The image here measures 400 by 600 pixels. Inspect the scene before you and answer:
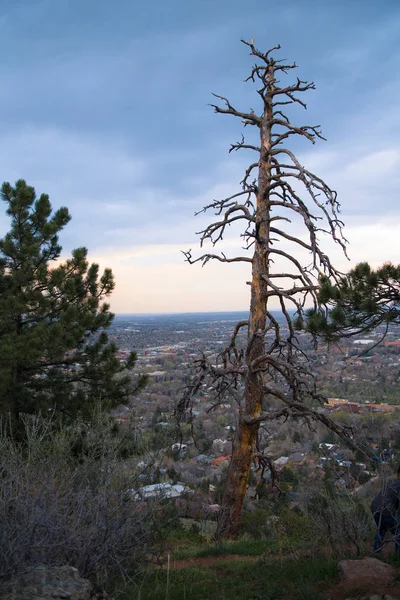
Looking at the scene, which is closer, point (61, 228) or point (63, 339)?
point (63, 339)

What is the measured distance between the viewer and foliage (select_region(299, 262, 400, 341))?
561cm

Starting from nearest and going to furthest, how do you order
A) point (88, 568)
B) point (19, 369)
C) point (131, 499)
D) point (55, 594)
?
point (55, 594) → point (88, 568) → point (131, 499) → point (19, 369)

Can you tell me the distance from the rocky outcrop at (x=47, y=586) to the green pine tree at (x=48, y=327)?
18.1 feet

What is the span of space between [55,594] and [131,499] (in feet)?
6.99

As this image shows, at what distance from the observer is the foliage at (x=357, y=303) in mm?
5609

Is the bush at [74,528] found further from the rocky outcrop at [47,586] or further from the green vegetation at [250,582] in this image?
the green vegetation at [250,582]

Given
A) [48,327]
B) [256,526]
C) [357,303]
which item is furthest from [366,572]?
[48,327]

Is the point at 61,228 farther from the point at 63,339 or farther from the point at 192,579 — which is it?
the point at 192,579

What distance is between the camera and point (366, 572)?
389cm

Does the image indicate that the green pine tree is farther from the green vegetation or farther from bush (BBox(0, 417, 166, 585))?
the green vegetation

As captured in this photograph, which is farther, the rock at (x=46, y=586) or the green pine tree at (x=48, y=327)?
the green pine tree at (x=48, y=327)

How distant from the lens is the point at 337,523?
4809mm

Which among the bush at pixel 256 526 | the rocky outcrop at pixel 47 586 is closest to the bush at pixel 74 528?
the rocky outcrop at pixel 47 586

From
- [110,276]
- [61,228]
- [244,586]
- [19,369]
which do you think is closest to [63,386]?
[19,369]
